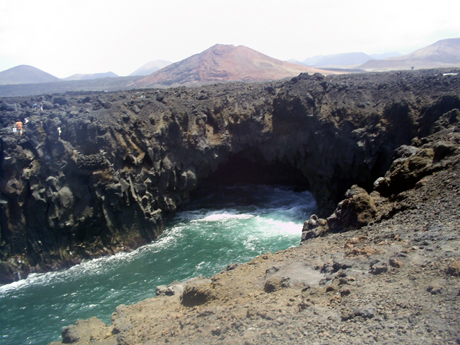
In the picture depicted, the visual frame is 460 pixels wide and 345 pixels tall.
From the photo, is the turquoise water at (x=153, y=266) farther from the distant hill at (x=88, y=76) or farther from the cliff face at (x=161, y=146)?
the distant hill at (x=88, y=76)

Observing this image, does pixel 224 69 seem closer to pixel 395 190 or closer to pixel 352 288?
pixel 395 190

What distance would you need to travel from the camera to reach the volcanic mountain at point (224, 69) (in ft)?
209

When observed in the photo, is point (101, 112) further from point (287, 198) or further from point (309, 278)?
point (309, 278)

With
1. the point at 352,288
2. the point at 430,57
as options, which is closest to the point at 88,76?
the point at 430,57

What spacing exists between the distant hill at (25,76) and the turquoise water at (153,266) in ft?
240

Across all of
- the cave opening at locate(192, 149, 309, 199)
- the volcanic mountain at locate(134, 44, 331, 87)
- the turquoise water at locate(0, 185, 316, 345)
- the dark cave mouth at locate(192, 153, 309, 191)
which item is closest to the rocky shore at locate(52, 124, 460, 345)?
the turquoise water at locate(0, 185, 316, 345)

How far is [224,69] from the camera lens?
6894cm

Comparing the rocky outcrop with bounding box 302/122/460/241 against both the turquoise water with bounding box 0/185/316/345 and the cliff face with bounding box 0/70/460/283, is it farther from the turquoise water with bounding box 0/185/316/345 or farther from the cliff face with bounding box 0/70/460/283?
the cliff face with bounding box 0/70/460/283

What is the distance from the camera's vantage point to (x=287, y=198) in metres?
28.4

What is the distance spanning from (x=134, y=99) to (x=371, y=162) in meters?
19.0

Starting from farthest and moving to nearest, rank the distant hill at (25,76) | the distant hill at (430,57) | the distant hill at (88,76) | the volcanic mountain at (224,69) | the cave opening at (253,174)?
the distant hill at (88,76)
the distant hill at (430,57)
the distant hill at (25,76)
the volcanic mountain at (224,69)
the cave opening at (253,174)

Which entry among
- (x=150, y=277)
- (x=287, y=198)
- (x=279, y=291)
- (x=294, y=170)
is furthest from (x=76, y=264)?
(x=294, y=170)

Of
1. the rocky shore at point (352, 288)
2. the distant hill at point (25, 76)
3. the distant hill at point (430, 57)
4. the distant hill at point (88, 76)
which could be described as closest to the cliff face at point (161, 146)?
the rocky shore at point (352, 288)

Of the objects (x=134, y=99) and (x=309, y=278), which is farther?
(x=134, y=99)
